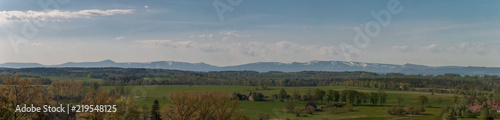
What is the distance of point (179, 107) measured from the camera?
2430 cm

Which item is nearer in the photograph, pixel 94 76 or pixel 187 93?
pixel 187 93

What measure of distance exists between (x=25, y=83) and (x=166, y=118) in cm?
1069

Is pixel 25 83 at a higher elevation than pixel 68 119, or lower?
higher

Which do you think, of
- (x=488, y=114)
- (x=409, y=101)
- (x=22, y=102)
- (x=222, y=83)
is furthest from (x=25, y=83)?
(x=222, y=83)

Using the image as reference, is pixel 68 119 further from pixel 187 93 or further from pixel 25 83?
pixel 187 93

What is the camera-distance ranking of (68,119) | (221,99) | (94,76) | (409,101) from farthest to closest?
(94,76) → (409,101) → (68,119) → (221,99)

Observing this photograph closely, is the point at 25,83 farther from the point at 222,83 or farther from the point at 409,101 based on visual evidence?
the point at 222,83

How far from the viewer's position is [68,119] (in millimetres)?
40500

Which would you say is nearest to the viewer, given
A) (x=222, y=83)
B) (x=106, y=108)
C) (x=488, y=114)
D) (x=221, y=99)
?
(x=221, y=99)

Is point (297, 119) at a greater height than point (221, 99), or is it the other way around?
point (221, 99)

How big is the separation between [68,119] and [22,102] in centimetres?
1742

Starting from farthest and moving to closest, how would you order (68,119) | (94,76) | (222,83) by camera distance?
(94,76), (222,83), (68,119)

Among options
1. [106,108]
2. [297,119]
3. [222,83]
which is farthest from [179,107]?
[222,83]

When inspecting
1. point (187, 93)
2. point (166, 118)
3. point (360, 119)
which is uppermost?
point (187, 93)
